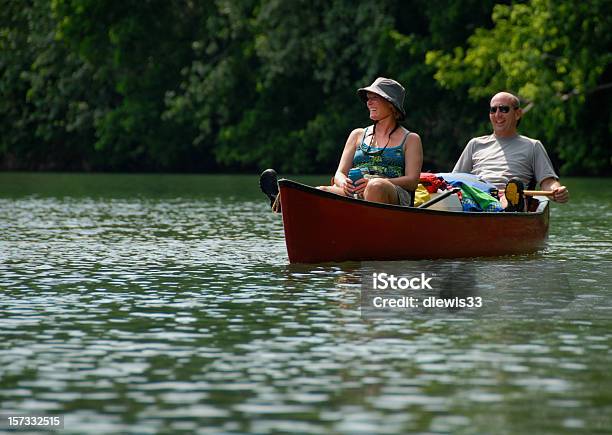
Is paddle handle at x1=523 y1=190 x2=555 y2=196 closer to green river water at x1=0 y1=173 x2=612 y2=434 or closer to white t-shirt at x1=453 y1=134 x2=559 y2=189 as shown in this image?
white t-shirt at x1=453 y1=134 x2=559 y2=189

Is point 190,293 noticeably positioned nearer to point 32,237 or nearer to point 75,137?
point 32,237

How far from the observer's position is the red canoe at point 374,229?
13.2 metres

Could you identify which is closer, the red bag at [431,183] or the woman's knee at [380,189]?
the woman's knee at [380,189]

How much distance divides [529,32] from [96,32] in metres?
17.0

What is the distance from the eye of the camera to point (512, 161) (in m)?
15.2

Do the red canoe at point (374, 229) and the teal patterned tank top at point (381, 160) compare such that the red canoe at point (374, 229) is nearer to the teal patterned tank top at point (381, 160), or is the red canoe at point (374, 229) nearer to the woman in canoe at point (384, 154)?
the woman in canoe at point (384, 154)

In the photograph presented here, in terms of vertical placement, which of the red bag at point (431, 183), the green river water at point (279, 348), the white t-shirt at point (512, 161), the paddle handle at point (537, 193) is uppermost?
the white t-shirt at point (512, 161)

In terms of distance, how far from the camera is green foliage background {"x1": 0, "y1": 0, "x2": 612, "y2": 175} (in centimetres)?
3719

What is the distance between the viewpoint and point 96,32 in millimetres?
49969

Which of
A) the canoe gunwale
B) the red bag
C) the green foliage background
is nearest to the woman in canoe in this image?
the canoe gunwale

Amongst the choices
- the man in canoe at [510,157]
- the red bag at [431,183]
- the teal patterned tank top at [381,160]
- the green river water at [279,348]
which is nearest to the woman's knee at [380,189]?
the teal patterned tank top at [381,160]

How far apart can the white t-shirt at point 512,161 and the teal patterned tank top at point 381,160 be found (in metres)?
1.73

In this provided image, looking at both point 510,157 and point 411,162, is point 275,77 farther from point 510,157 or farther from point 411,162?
point 411,162

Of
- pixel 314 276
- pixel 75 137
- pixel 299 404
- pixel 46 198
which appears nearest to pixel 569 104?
pixel 46 198
